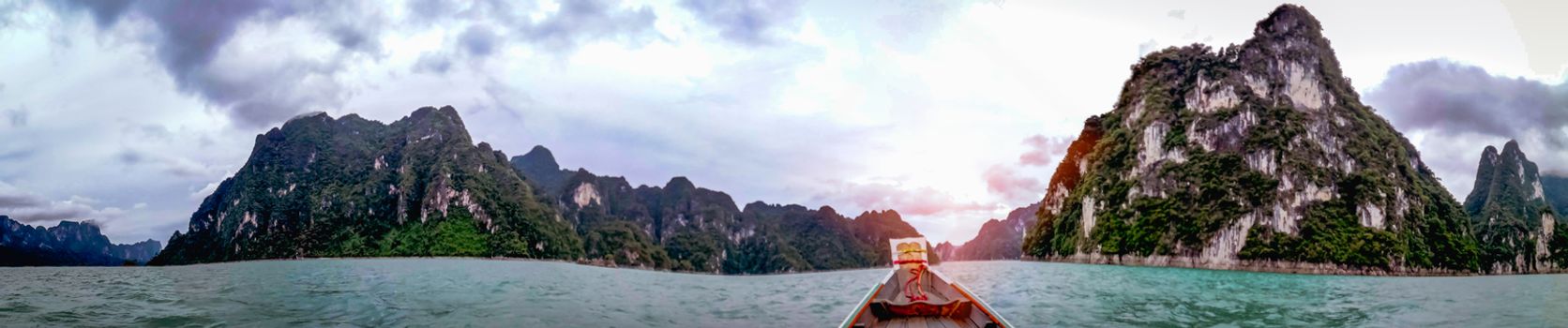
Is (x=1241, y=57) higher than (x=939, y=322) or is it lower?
higher

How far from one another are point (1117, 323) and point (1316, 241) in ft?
277

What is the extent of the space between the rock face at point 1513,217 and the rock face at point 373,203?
511 ft

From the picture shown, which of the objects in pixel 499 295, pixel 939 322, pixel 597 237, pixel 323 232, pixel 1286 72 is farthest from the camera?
pixel 597 237

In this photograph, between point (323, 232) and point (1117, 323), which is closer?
point (1117, 323)

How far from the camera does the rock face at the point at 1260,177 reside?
3351 inches

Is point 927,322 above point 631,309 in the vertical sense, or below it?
above

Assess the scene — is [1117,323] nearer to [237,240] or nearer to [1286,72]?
[1286,72]

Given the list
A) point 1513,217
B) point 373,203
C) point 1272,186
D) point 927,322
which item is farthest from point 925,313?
point 373,203

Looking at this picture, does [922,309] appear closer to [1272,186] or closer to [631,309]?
[631,309]

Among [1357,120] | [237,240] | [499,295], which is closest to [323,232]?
[237,240]

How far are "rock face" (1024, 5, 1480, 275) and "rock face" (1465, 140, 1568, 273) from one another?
10.8m

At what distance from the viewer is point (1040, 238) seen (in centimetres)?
13312

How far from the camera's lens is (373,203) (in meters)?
141

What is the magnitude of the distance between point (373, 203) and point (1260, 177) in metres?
159
